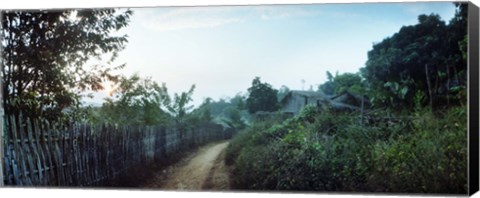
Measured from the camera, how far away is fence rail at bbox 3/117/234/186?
8.64 meters

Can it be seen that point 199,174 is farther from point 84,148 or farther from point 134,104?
point 84,148

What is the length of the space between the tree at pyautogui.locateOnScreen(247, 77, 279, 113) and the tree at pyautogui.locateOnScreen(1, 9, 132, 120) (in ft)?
5.44

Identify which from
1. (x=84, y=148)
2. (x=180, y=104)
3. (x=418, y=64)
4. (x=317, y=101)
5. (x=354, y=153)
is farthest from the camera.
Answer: (x=84, y=148)

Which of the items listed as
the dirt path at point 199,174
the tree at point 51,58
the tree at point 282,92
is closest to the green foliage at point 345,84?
the tree at point 282,92

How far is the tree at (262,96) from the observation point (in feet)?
27.9

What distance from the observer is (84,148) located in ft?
29.3

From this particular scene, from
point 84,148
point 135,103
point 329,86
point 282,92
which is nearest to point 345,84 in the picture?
Result: point 329,86

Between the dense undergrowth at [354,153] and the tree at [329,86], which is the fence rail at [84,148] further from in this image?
the tree at [329,86]

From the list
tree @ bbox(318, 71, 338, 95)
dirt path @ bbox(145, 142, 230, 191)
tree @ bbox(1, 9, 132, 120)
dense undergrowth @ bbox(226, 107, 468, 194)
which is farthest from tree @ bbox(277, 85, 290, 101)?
tree @ bbox(1, 9, 132, 120)

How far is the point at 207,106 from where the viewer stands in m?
8.70

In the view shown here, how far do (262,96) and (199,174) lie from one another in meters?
1.16

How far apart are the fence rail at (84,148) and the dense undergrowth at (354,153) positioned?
467mm

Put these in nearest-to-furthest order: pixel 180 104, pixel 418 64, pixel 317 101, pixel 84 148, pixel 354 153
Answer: pixel 418 64 < pixel 354 153 < pixel 317 101 < pixel 180 104 < pixel 84 148

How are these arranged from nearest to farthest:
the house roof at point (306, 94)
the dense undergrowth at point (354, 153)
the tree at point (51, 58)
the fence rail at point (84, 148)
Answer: the dense undergrowth at point (354, 153) < the house roof at point (306, 94) < the fence rail at point (84, 148) < the tree at point (51, 58)
